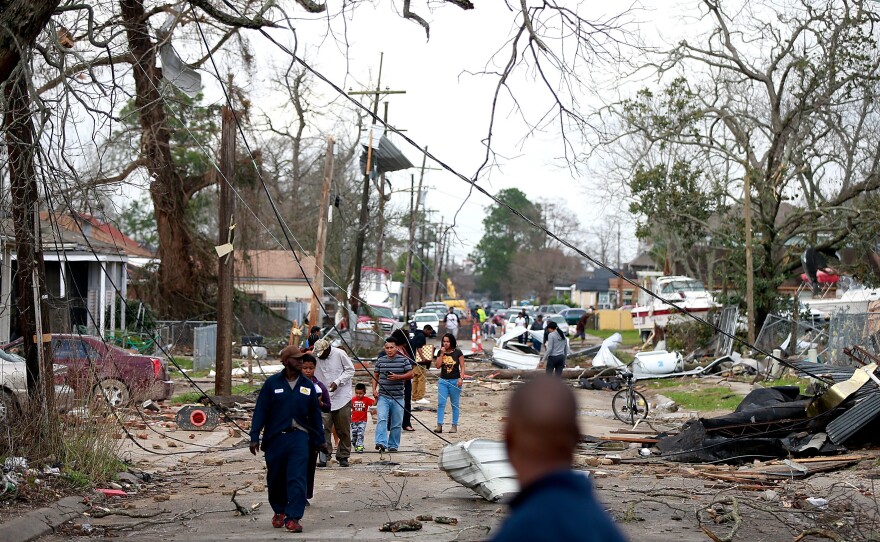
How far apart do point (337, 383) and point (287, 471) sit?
392cm

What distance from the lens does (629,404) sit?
1861 centimetres

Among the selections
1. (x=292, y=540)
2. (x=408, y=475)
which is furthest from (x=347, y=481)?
(x=292, y=540)

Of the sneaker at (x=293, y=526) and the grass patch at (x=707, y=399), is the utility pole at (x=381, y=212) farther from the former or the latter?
the sneaker at (x=293, y=526)

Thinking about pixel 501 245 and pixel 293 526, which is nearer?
pixel 293 526

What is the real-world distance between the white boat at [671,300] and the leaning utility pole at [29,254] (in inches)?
1122

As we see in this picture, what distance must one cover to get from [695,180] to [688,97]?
465 centimetres

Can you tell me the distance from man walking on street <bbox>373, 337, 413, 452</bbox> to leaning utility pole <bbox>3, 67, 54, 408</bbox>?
4666 mm

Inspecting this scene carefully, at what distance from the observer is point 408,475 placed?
1252 cm

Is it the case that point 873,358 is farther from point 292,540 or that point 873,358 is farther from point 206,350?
point 206,350

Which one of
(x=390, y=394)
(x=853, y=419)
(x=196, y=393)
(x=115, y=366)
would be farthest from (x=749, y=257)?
(x=115, y=366)

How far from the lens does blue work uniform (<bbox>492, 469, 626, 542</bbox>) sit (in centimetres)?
244

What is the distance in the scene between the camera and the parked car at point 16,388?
10.8 meters

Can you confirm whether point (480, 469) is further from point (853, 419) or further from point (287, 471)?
point (853, 419)

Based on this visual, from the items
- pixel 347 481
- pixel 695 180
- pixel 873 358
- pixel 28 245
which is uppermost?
pixel 695 180
